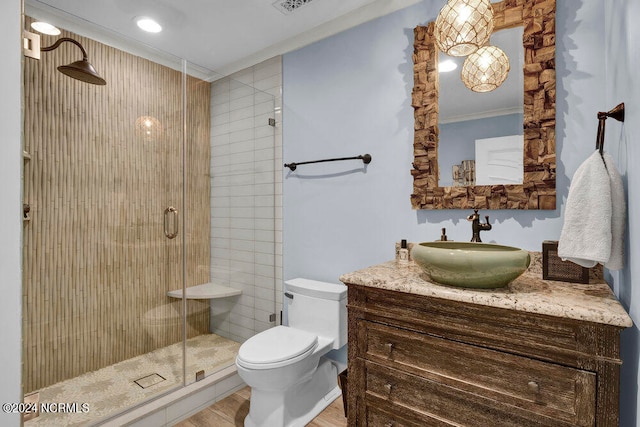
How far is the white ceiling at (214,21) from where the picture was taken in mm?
1966

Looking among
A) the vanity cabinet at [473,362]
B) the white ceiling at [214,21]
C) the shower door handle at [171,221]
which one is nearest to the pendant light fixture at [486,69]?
the white ceiling at [214,21]

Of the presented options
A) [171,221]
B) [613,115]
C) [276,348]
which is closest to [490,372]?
[613,115]

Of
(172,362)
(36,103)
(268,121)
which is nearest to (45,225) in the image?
(36,103)

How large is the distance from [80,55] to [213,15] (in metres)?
0.84

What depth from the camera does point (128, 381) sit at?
2021 millimetres

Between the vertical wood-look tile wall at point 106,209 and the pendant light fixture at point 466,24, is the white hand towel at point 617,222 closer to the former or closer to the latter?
the pendant light fixture at point 466,24

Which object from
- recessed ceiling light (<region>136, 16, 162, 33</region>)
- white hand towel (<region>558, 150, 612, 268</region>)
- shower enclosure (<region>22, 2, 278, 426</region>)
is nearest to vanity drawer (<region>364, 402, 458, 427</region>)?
white hand towel (<region>558, 150, 612, 268</region>)

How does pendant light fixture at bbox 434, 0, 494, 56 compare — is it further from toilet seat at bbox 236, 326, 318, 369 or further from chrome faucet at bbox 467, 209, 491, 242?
toilet seat at bbox 236, 326, 318, 369

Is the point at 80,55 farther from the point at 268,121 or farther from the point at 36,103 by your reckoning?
the point at 268,121

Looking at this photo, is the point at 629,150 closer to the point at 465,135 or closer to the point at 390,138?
the point at 465,135

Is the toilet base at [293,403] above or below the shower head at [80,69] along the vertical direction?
below

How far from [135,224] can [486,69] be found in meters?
2.30

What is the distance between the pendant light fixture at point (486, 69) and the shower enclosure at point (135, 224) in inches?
59.1

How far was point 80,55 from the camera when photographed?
1856mm
